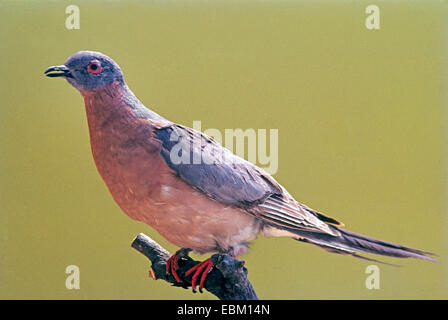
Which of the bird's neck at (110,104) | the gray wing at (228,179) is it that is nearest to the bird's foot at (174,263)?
the gray wing at (228,179)

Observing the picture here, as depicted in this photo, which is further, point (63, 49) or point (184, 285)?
point (63, 49)

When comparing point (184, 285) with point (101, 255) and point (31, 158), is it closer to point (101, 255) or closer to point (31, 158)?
point (101, 255)

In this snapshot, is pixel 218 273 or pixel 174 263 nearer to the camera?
pixel 218 273

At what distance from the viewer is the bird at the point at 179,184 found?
8.28ft

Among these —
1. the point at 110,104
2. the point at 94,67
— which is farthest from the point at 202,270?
the point at 94,67

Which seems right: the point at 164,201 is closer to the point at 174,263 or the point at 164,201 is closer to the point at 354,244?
the point at 174,263

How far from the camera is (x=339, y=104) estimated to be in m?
3.22

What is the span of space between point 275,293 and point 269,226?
0.81 metres

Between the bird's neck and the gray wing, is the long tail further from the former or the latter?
the bird's neck

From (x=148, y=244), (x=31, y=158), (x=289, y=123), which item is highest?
(x=289, y=123)

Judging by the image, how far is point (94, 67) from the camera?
2607mm

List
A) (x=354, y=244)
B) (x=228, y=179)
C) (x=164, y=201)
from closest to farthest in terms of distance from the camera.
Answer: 1. (x=164, y=201)
2. (x=228, y=179)
3. (x=354, y=244)

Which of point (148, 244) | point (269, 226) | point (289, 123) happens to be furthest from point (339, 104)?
point (148, 244)

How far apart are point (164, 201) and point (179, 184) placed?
0.12m
